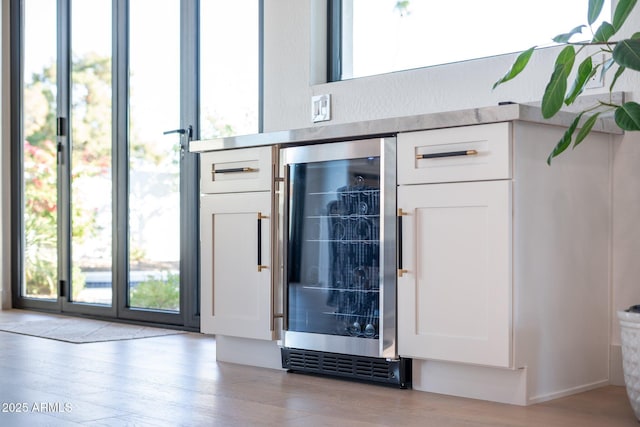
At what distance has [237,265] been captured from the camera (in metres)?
3.60

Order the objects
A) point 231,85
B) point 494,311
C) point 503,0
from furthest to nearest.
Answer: point 231,85, point 503,0, point 494,311

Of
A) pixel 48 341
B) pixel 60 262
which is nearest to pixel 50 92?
pixel 60 262

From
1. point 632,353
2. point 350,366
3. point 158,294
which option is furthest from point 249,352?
point 158,294

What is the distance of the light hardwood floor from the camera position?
252 centimetres

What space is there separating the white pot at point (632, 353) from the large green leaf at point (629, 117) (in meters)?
0.54

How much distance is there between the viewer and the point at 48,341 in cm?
445

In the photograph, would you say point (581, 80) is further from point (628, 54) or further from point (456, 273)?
point (456, 273)

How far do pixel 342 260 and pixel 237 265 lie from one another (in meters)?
0.52

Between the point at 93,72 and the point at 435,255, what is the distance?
3.55 meters

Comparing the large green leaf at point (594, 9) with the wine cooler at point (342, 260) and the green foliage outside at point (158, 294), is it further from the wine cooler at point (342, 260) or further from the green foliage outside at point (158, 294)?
the green foliage outside at point (158, 294)

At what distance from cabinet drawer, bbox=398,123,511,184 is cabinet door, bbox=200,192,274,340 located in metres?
0.71

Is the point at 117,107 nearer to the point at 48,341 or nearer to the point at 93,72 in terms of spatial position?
the point at 93,72

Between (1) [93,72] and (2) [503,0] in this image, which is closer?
(2) [503,0]

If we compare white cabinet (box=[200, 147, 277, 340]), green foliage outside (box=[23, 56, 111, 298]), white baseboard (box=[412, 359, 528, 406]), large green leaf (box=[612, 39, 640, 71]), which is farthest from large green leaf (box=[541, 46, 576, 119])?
green foliage outside (box=[23, 56, 111, 298])
